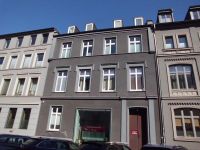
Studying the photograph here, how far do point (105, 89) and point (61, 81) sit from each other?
4.85 m

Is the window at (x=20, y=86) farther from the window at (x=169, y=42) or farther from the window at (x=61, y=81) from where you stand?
the window at (x=169, y=42)

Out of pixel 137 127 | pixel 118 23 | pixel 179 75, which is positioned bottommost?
pixel 137 127

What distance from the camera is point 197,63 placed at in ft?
52.9

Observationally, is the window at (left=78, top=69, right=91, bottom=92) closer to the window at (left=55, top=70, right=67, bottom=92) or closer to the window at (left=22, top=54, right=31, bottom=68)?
the window at (left=55, top=70, right=67, bottom=92)

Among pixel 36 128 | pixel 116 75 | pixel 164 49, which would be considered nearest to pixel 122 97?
pixel 116 75

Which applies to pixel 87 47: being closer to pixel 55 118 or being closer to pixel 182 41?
pixel 55 118

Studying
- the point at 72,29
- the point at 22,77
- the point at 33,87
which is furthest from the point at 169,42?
the point at 22,77

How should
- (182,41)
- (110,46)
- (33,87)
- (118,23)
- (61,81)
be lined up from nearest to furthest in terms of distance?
(182,41) → (61,81) → (110,46) → (118,23) → (33,87)

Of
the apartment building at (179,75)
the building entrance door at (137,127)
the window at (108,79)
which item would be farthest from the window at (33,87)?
the apartment building at (179,75)

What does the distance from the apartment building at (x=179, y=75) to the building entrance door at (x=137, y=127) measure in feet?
5.49

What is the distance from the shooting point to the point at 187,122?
14672 millimetres

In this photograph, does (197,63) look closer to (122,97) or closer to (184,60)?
(184,60)

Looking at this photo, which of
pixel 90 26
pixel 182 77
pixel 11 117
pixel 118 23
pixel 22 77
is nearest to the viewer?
pixel 182 77

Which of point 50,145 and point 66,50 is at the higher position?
point 66,50
